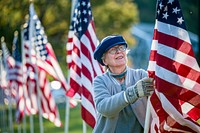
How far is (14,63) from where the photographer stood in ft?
57.6

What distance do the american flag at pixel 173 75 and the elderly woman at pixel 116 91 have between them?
0.46 ft

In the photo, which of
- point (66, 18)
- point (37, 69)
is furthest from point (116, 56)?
point (66, 18)

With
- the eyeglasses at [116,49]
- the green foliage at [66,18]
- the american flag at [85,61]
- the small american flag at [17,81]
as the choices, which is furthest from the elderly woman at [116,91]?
the green foliage at [66,18]

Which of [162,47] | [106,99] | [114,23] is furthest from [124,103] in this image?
[114,23]

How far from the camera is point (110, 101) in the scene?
5.40 meters

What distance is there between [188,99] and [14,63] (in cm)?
1246

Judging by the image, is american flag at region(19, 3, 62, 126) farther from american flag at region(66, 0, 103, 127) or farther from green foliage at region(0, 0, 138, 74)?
green foliage at region(0, 0, 138, 74)

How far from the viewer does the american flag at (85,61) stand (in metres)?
8.68

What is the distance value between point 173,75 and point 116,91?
48 cm

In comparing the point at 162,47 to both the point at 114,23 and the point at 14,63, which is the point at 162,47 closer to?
the point at 14,63

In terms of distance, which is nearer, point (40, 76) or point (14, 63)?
point (40, 76)

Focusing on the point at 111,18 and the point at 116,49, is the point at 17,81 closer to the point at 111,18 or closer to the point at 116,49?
the point at 116,49

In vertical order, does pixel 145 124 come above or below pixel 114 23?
above

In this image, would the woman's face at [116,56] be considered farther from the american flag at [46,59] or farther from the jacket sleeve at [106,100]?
the american flag at [46,59]
